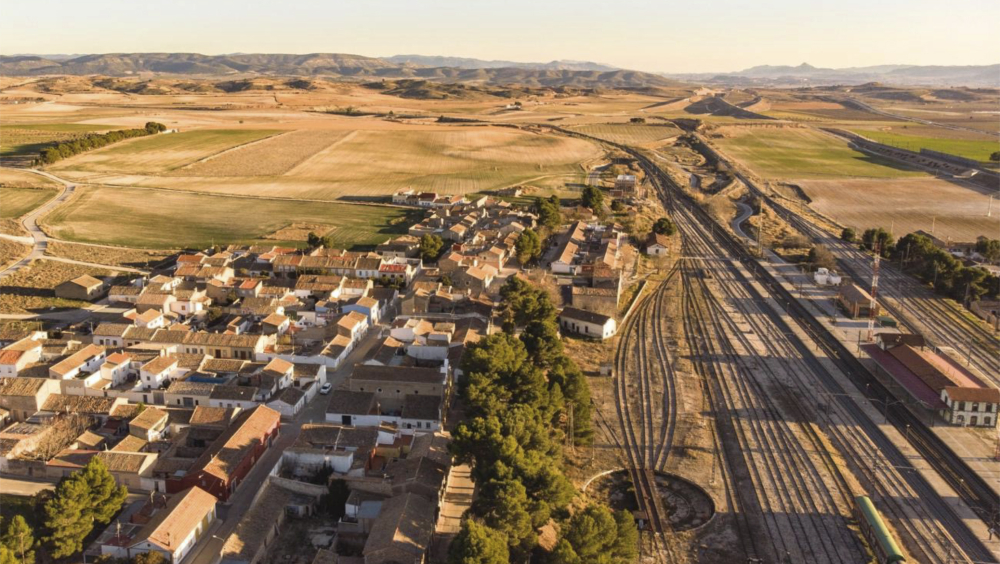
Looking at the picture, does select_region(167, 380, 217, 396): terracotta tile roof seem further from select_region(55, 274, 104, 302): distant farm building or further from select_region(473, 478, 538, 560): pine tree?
select_region(55, 274, 104, 302): distant farm building

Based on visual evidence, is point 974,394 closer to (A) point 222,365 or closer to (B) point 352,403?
(B) point 352,403

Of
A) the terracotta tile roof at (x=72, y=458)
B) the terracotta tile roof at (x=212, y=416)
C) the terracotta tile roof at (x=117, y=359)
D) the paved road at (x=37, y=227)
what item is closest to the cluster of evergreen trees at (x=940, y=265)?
the terracotta tile roof at (x=212, y=416)

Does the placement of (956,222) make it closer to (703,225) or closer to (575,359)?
(703,225)

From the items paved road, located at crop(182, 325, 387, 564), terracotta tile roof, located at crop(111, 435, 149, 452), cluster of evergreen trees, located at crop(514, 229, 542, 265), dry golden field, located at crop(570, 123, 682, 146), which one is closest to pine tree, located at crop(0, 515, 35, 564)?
paved road, located at crop(182, 325, 387, 564)

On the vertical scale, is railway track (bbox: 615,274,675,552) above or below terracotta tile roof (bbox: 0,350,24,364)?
below

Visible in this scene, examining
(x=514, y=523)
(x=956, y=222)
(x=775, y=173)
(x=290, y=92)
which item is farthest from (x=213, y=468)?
(x=290, y=92)
